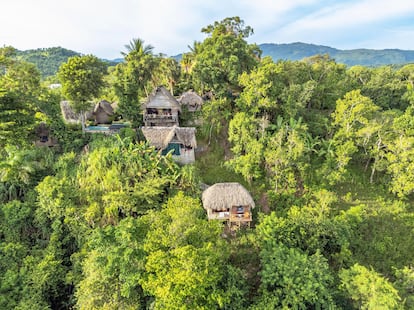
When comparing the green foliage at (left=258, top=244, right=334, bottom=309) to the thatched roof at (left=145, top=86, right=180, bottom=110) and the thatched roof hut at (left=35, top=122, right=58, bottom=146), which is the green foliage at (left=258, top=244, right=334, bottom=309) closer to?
the thatched roof at (left=145, top=86, right=180, bottom=110)

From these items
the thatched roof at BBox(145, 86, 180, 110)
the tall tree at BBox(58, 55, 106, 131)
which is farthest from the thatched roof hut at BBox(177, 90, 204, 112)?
the tall tree at BBox(58, 55, 106, 131)

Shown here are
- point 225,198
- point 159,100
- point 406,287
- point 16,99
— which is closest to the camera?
point 406,287

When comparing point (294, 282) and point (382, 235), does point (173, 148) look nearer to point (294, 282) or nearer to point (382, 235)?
point (294, 282)

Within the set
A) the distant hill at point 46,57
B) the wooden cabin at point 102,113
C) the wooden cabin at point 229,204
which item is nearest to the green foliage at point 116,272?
the wooden cabin at point 229,204

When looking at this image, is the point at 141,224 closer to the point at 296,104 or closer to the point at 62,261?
the point at 62,261

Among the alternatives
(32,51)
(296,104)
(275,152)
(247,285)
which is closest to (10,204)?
(247,285)

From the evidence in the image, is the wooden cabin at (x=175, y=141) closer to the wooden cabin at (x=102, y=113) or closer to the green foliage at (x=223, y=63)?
the green foliage at (x=223, y=63)

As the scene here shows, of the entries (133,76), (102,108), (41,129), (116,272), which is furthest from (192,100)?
(116,272)
